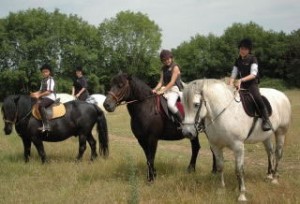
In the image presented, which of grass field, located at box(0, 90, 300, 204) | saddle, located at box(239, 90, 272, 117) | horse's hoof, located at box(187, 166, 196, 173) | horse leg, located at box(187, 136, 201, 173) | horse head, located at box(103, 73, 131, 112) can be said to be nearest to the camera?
grass field, located at box(0, 90, 300, 204)

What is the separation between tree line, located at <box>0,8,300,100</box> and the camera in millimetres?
57031

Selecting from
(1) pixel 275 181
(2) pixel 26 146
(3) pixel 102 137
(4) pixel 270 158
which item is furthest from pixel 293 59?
(1) pixel 275 181

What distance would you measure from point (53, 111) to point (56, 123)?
1.07ft

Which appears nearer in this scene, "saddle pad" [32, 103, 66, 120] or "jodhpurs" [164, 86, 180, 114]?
"jodhpurs" [164, 86, 180, 114]

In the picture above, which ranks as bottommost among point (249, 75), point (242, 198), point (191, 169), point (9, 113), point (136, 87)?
point (191, 169)

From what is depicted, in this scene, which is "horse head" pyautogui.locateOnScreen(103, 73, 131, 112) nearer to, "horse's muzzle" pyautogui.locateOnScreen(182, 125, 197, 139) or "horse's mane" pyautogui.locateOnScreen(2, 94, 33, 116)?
"horse's muzzle" pyautogui.locateOnScreen(182, 125, 197, 139)

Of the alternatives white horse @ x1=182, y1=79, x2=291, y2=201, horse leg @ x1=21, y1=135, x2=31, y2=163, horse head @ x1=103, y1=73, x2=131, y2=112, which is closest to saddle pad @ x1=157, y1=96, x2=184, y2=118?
horse head @ x1=103, y1=73, x2=131, y2=112

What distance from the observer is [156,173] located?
8539 mm

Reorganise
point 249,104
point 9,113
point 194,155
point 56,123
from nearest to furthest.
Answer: point 249,104 < point 194,155 < point 9,113 < point 56,123

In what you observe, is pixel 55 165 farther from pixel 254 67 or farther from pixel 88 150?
pixel 254 67

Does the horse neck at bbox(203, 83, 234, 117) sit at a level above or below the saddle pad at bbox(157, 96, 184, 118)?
above

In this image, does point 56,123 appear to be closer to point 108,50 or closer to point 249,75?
point 249,75

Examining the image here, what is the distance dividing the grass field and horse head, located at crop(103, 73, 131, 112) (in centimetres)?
119

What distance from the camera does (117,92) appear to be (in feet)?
25.7
